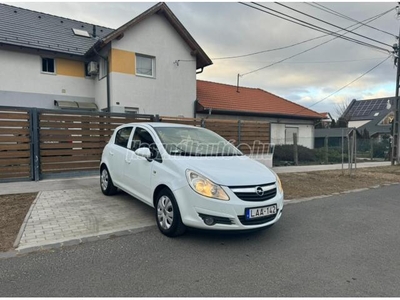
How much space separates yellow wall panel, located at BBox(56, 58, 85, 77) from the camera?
14234mm

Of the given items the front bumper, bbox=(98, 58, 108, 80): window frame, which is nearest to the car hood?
the front bumper

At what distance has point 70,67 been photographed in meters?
14.6

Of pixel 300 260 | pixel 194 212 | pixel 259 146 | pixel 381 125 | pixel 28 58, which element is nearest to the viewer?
pixel 300 260

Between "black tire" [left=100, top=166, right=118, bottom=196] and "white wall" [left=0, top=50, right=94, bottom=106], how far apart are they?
9892mm

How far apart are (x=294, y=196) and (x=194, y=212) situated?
12.9ft

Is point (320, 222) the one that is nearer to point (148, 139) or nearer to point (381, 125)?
point (148, 139)

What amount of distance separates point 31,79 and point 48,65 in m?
1.16

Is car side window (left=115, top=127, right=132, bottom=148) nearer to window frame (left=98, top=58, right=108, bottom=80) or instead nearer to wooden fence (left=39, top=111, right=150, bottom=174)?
wooden fence (left=39, top=111, right=150, bottom=174)

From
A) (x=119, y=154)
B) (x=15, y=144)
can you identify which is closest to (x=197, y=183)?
(x=119, y=154)

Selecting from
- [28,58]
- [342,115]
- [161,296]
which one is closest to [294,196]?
[161,296]

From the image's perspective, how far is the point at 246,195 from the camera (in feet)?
12.0

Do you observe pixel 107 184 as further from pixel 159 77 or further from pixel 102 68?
pixel 102 68

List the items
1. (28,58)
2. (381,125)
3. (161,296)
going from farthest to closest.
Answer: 1. (381,125)
2. (28,58)
3. (161,296)

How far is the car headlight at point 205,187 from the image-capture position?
3.56 meters
